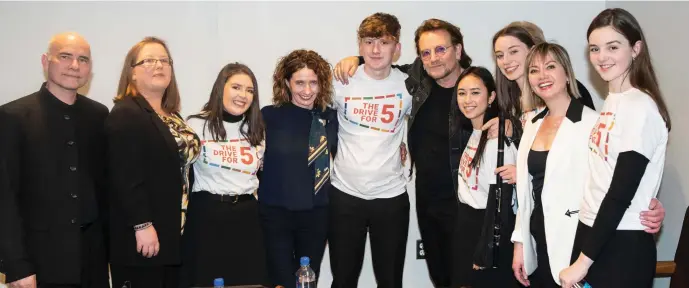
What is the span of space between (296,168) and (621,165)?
5.39 ft

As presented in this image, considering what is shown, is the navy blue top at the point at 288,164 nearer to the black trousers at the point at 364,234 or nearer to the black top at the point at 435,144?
the black trousers at the point at 364,234

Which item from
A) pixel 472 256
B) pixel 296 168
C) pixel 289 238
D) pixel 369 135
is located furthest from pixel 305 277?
pixel 369 135

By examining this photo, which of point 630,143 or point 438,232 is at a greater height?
point 630,143

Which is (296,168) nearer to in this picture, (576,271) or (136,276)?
(136,276)

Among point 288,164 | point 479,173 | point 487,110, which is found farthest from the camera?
point 288,164

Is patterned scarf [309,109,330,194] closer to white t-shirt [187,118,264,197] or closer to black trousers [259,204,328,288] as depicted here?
black trousers [259,204,328,288]

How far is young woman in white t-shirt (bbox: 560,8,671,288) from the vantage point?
7.18ft

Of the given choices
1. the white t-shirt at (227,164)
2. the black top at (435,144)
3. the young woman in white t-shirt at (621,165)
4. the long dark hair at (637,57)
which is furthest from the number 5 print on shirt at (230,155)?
the long dark hair at (637,57)

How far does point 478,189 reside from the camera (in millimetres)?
3055

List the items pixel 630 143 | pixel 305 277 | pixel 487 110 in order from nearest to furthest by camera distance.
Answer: pixel 630 143 → pixel 305 277 → pixel 487 110

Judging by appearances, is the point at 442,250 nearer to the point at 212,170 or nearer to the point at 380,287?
the point at 380,287

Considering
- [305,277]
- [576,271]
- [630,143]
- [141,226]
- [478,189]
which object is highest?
[630,143]

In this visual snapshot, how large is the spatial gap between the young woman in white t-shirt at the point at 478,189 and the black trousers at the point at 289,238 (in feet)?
2.39

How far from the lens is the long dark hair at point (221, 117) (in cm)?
324
